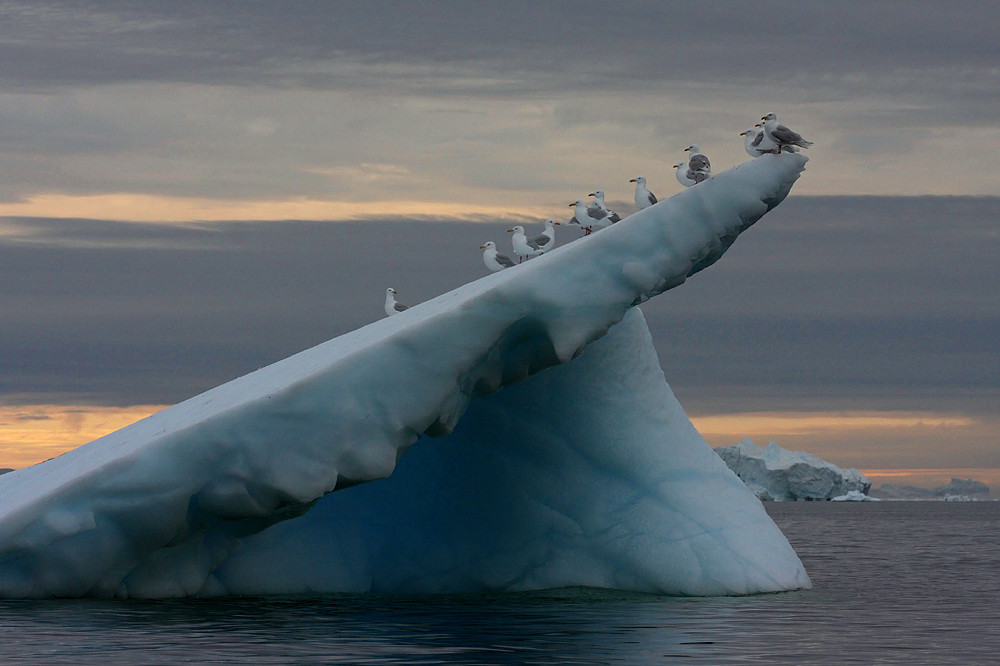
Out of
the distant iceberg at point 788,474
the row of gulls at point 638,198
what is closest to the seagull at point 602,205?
the row of gulls at point 638,198

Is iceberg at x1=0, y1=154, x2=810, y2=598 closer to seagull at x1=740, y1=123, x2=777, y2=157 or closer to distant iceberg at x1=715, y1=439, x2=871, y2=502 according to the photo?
seagull at x1=740, y1=123, x2=777, y2=157

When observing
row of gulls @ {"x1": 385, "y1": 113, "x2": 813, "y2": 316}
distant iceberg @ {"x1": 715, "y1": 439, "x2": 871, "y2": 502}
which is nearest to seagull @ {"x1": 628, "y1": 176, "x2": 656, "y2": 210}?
row of gulls @ {"x1": 385, "y1": 113, "x2": 813, "y2": 316}

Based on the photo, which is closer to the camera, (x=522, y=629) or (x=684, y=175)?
(x=522, y=629)

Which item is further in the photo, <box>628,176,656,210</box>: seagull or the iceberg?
<box>628,176,656,210</box>: seagull

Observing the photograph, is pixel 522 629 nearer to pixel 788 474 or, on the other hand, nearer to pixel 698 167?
pixel 698 167

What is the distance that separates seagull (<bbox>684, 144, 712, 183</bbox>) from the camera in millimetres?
20312

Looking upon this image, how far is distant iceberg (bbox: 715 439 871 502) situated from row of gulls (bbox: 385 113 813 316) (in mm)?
84241

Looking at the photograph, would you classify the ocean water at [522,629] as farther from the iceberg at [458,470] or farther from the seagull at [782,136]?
the seagull at [782,136]

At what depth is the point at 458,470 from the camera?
2138 cm

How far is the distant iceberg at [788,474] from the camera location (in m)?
112

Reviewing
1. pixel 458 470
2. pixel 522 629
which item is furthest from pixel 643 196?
pixel 522 629

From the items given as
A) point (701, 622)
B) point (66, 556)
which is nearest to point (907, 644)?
point (701, 622)

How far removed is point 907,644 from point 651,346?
8.17 metres

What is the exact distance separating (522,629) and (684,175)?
804 cm
